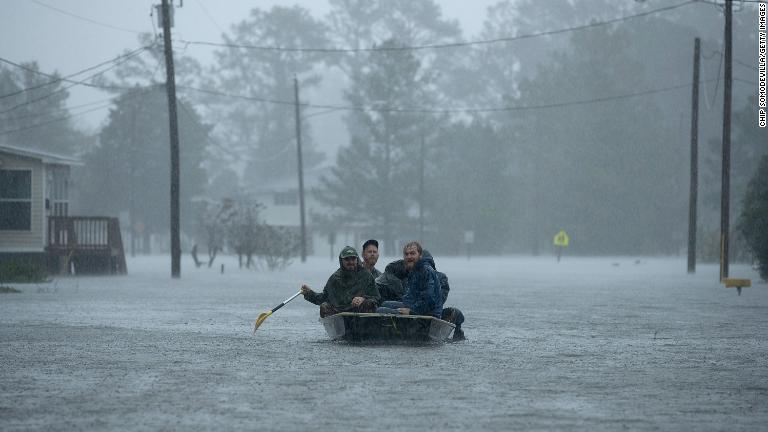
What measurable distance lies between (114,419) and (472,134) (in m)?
87.4

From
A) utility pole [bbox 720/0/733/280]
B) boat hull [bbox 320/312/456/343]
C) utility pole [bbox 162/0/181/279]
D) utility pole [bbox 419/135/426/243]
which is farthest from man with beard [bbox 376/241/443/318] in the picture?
utility pole [bbox 419/135/426/243]

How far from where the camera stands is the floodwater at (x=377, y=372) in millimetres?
10281

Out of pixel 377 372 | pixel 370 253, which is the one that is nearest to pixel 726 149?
pixel 370 253

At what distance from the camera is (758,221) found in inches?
1629

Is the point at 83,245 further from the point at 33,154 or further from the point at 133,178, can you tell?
the point at 133,178

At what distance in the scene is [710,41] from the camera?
99.4m

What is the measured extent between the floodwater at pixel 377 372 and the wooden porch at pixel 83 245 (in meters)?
18.7

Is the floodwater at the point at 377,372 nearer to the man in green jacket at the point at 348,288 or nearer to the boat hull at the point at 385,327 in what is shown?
the boat hull at the point at 385,327

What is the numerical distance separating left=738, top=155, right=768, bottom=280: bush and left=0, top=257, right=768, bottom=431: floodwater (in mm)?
15343

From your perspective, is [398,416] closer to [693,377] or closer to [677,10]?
[693,377]

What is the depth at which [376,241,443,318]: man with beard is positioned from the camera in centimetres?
1664

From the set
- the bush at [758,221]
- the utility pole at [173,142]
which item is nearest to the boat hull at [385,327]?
the bush at [758,221]

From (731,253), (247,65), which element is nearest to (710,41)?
(731,253)

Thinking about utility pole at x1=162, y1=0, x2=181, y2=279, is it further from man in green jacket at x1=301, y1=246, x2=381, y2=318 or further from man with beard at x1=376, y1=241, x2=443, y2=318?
man with beard at x1=376, y1=241, x2=443, y2=318
